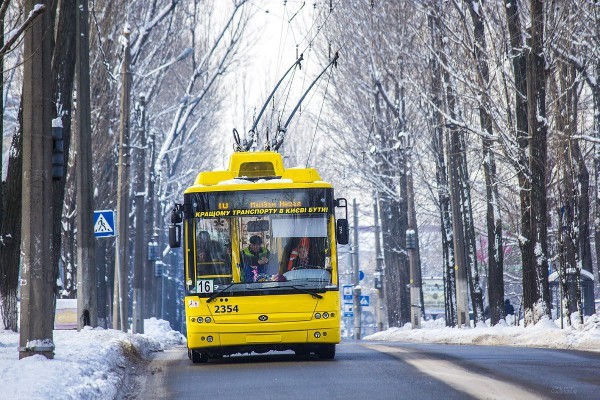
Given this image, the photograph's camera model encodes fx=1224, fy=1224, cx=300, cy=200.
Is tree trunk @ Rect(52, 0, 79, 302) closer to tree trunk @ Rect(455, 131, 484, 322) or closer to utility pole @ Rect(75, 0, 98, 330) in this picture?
utility pole @ Rect(75, 0, 98, 330)

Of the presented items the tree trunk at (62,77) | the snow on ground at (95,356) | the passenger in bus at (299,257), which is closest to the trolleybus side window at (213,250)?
the passenger in bus at (299,257)

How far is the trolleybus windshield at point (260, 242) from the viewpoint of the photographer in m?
17.7

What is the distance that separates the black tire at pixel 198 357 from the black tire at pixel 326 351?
1707mm

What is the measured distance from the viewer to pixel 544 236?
2741cm

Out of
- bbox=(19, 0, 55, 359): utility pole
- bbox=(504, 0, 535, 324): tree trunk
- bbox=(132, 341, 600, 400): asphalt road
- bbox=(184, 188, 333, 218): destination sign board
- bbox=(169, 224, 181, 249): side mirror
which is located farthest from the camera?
bbox=(504, 0, 535, 324): tree trunk

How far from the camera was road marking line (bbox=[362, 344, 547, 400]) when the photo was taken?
11.2m

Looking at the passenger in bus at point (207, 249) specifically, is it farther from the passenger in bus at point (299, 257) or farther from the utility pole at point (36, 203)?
the utility pole at point (36, 203)

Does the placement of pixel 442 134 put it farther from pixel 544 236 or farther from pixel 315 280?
pixel 315 280

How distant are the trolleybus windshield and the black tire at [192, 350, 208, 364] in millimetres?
1043

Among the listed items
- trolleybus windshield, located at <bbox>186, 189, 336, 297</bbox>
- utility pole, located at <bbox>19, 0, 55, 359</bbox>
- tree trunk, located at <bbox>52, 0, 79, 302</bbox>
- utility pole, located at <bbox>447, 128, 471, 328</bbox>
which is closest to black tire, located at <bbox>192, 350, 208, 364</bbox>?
trolleybus windshield, located at <bbox>186, 189, 336, 297</bbox>

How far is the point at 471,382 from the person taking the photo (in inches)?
498

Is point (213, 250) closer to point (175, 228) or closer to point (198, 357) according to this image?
point (175, 228)

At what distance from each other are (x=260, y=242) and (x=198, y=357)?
2.06m

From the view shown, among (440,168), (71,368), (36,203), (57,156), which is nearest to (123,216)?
(440,168)
